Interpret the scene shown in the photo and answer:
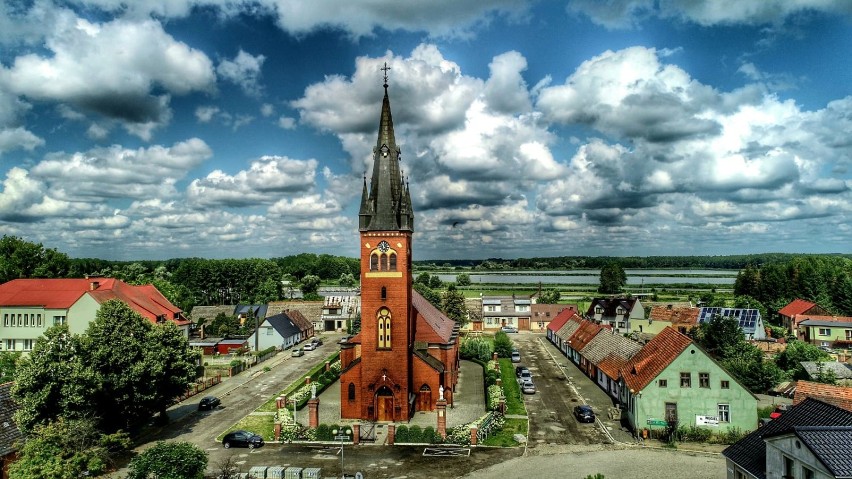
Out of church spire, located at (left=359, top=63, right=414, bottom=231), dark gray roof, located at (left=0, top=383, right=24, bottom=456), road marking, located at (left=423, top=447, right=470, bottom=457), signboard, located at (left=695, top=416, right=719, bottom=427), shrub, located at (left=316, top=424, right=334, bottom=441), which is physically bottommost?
road marking, located at (left=423, top=447, right=470, bottom=457)

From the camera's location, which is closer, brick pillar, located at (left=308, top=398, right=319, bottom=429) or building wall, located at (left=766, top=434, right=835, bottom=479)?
building wall, located at (left=766, top=434, right=835, bottom=479)

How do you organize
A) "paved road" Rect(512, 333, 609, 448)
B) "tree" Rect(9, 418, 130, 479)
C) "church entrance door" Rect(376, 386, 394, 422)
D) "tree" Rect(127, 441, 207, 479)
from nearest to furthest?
"tree" Rect(9, 418, 130, 479), "tree" Rect(127, 441, 207, 479), "paved road" Rect(512, 333, 609, 448), "church entrance door" Rect(376, 386, 394, 422)

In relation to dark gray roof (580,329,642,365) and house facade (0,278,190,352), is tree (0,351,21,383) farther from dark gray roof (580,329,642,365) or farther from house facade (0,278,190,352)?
dark gray roof (580,329,642,365)

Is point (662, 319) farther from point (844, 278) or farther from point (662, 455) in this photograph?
point (662, 455)

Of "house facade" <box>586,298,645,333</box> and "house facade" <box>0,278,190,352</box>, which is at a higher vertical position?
"house facade" <box>0,278,190,352</box>

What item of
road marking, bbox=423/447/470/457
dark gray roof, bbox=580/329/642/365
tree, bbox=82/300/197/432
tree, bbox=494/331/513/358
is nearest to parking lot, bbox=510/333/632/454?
tree, bbox=494/331/513/358

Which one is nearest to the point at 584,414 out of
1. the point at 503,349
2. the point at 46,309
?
the point at 503,349
